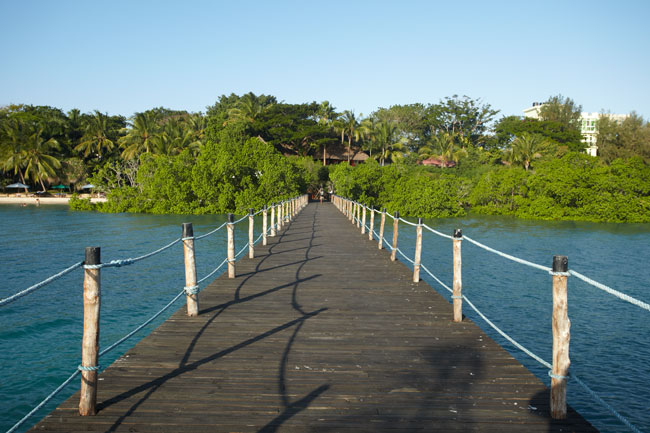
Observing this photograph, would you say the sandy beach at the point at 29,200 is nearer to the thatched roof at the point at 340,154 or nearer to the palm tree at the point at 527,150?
the thatched roof at the point at 340,154

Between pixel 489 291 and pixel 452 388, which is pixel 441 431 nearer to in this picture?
pixel 452 388

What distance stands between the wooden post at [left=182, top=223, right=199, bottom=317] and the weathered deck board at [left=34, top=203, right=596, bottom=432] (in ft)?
0.62

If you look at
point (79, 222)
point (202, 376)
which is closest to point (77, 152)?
point (79, 222)

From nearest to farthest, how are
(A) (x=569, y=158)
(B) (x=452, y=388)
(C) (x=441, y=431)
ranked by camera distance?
(C) (x=441, y=431)
(B) (x=452, y=388)
(A) (x=569, y=158)

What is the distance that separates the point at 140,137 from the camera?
63.3m

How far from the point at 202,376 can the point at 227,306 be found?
266 cm

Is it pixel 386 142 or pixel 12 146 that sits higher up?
pixel 386 142

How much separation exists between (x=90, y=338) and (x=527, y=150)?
60.9 m

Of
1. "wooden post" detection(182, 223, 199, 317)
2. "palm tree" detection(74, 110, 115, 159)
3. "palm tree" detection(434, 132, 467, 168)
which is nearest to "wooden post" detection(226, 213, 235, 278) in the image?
"wooden post" detection(182, 223, 199, 317)

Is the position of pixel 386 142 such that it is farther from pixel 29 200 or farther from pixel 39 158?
pixel 29 200

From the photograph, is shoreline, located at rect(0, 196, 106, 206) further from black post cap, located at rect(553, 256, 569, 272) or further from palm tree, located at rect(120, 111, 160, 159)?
black post cap, located at rect(553, 256, 569, 272)

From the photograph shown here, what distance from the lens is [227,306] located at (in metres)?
7.10

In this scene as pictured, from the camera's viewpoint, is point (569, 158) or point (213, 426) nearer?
point (213, 426)

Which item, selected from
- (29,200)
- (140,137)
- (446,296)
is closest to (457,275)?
(446,296)
